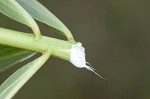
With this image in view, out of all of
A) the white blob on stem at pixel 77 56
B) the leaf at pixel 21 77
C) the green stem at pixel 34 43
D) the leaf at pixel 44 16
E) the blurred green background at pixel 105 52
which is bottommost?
the leaf at pixel 21 77

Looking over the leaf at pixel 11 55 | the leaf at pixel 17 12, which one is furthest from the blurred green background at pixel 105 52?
the leaf at pixel 17 12

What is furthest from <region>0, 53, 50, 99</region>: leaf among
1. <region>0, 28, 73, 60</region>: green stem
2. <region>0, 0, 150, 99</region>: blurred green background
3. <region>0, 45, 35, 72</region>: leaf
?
<region>0, 0, 150, 99</region>: blurred green background

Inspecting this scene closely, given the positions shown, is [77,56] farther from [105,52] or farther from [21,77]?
[105,52]

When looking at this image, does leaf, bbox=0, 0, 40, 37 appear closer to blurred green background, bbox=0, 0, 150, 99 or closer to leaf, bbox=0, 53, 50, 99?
leaf, bbox=0, 53, 50, 99

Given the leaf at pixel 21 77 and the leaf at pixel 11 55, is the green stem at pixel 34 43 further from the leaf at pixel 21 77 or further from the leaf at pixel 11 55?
the leaf at pixel 11 55

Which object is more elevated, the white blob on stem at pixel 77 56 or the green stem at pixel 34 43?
the white blob on stem at pixel 77 56

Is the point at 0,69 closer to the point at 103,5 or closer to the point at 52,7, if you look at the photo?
the point at 52,7
